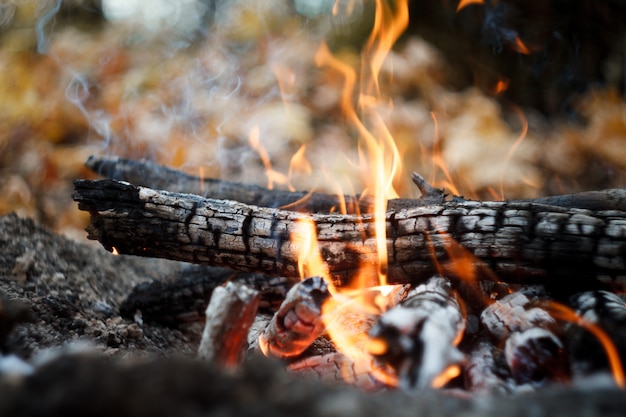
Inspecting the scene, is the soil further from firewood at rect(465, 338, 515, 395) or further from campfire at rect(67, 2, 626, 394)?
firewood at rect(465, 338, 515, 395)

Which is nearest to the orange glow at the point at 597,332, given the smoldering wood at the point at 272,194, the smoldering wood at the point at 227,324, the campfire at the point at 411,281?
the campfire at the point at 411,281

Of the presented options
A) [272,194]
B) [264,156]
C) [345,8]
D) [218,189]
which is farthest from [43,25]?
[272,194]

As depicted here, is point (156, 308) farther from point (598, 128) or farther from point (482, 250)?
point (598, 128)

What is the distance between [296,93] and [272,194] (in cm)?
308

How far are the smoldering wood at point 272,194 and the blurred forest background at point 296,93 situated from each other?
1.55 meters

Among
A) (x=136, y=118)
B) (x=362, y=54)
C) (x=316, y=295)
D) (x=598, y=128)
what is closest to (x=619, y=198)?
(x=316, y=295)

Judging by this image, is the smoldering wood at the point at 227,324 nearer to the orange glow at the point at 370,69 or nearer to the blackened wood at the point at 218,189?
the blackened wood at the point at 218,189

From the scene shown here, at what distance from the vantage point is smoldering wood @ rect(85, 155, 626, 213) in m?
2.45

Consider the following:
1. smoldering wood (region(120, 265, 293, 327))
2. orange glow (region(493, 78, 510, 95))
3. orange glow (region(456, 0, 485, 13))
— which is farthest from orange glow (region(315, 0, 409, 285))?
smoldering wood (region(120, 265, 293, 327))

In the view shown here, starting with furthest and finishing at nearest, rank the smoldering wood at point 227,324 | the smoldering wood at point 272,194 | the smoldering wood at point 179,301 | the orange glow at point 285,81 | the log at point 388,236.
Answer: the orange glow at point 285,81, the smoldering wood at point 179,301, the smoldering wood at point 272,194, the log at point 388,236, the smoldering wood at point 227,324

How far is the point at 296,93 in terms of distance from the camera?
589 centimetres

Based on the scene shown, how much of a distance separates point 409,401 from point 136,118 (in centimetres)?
538

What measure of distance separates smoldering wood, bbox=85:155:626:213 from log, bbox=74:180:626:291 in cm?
64

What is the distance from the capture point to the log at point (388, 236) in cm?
178
